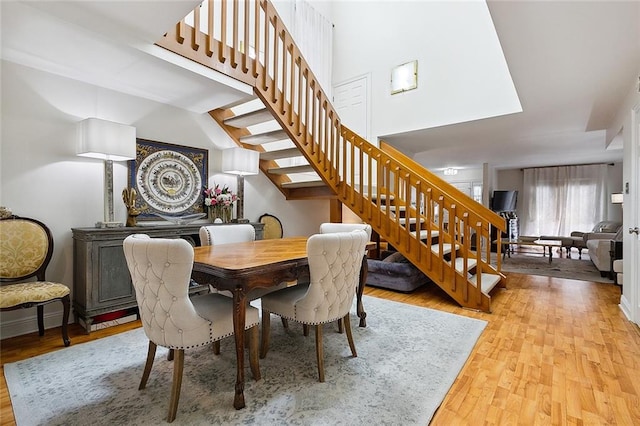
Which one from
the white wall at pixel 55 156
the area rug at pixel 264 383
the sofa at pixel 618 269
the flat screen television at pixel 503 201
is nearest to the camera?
the area rug at pixel 264 383

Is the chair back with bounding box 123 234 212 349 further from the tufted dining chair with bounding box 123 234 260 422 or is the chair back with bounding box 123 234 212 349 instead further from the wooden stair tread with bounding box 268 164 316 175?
the wooden stair tread with bounding box 268 164 316 175

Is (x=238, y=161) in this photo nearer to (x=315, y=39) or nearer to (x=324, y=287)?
(x=324, y=287)

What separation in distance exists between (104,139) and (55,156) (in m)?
0.52

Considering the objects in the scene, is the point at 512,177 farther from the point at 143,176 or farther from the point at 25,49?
the point at 25,49

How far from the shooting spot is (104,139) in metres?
2.60

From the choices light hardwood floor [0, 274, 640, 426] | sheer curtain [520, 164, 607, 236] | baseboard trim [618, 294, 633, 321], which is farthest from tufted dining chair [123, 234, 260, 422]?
sheer curtain [520, 164, 607, 236]

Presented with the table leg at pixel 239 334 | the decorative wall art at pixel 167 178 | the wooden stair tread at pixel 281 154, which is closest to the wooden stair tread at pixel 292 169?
the wooden stair tread at pixel 281 154

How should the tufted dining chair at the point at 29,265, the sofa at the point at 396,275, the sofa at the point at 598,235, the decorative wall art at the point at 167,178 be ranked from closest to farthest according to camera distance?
the tufted dining chair at the point at 29,265
the decorative wall art at the point at 167,178
the sofa at the point at 396,275
the sofa at the point at 598,235

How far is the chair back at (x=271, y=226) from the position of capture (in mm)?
4480

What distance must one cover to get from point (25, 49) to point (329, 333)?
10.7ft

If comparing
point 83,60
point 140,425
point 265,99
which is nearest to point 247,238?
point 265,99

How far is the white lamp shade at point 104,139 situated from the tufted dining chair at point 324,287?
1900mm

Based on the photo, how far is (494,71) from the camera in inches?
164

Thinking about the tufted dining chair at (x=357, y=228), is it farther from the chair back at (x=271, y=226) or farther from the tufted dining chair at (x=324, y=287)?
the chair back at (x=271, y=226)
